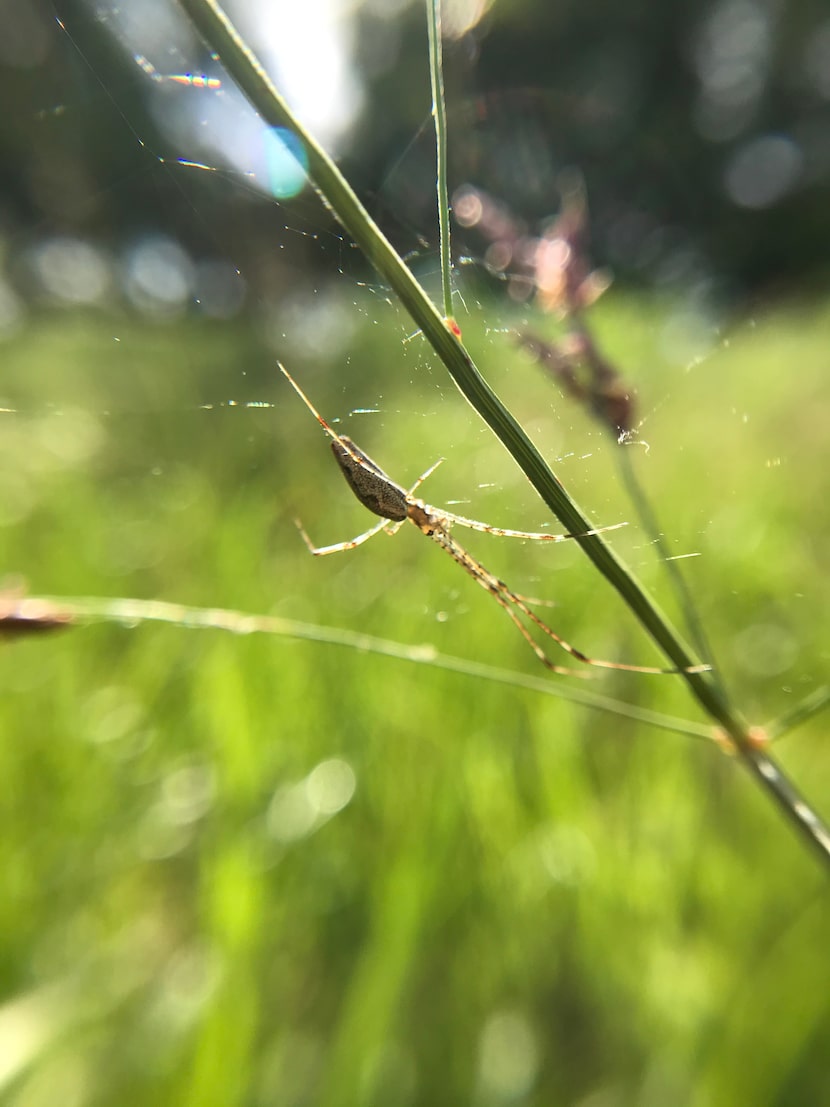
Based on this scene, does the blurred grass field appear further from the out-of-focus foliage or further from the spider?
the out-of-focus foliage

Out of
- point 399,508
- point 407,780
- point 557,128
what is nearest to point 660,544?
point 399,508

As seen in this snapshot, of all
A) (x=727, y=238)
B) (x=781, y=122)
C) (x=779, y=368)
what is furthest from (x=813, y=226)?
(x=779, y=368)

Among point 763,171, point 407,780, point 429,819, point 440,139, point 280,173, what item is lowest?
point 429,819

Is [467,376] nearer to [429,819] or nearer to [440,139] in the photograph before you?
[440,139]

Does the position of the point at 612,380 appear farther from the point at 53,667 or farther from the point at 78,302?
the point at 78,302

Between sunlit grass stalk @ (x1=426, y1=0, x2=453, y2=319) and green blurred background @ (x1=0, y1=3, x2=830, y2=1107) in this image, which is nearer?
sunlit grass stalk @ (x1=426, y1=0, x2=453, y2=319)

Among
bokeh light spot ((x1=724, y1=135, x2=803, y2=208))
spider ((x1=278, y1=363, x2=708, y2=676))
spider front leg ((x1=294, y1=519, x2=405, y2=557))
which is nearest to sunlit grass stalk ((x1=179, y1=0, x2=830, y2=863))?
spider ((x1=278, y1=363, x2=708, y2=676))

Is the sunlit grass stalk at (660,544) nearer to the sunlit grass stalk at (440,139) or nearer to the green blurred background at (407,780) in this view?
the green blurred background at (407,780)

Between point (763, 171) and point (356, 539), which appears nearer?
point (356, 539)
